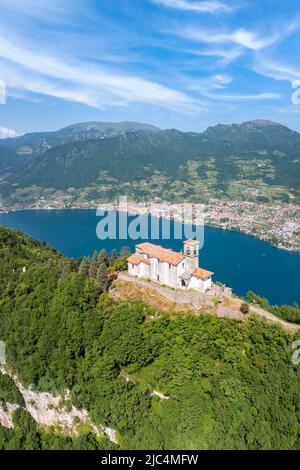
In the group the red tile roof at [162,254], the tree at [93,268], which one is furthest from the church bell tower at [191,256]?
the tree at [93,268]

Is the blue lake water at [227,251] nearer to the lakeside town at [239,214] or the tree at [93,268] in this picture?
the lakeside town at [239,214]

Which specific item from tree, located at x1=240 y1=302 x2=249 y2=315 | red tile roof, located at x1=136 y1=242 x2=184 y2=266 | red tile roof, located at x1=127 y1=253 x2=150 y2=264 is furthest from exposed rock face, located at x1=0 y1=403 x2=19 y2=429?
tree, located at x1=240 y1=302 x2=249 y2=315

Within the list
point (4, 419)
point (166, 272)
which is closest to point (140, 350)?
point (166, 272)

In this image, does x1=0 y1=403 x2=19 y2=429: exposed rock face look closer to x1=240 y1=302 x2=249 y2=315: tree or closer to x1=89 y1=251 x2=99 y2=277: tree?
x1=89 y1=251 x2=99 y2=277: tree

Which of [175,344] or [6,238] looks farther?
[6,238]

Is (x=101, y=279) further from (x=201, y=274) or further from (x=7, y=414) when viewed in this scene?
(x=7, y=414)

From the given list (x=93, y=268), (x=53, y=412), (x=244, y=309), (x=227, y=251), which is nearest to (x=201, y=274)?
(x=244, y=309)

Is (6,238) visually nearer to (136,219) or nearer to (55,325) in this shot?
(55,325)
